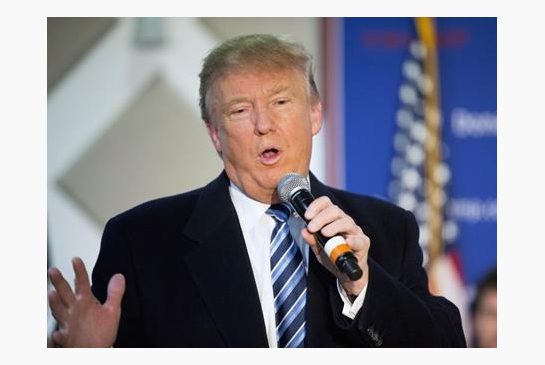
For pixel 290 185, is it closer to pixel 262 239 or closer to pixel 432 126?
pixel 262 239

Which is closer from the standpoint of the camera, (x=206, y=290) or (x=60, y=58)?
(x=206, y=290)

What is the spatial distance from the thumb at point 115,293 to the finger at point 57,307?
0.14 m

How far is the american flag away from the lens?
3.42 m

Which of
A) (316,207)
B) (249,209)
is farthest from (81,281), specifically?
(316,207)

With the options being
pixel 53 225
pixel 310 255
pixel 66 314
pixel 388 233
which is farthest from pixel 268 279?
pixel 53 225

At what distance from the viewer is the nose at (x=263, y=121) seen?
9.08ft

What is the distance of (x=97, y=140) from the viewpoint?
3416 millimetres

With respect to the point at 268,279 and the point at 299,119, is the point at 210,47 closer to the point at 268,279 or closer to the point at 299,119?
the point at 299,119

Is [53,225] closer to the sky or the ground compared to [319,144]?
closer to the ground

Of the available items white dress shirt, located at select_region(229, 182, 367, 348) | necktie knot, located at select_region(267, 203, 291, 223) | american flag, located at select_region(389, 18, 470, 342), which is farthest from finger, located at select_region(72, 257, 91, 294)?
american flag, located at select_region(389, 18, 470, 342)

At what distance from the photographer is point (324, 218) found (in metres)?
2.17

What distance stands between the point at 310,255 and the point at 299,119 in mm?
493

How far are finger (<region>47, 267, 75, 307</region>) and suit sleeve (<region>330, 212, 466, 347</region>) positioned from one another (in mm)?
861

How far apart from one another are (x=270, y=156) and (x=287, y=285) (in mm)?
463
